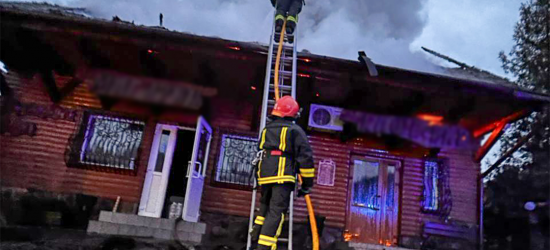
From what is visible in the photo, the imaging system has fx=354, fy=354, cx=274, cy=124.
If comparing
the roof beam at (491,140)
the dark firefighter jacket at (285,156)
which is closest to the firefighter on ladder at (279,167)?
the dark firefighter jacket at (285,156)

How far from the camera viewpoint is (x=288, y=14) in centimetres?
672

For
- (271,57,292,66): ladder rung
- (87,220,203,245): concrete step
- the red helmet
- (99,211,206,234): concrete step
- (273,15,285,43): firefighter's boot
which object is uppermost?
(273,15,285,43): firefighter's boot

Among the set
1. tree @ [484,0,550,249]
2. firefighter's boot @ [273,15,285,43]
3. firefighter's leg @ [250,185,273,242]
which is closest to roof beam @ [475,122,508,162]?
tree @ [484,0,550,249]

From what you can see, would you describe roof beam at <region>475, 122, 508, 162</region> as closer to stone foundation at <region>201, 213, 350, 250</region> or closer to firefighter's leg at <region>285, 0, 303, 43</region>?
stone foundation at <region>201, 213, 350, 250</region>

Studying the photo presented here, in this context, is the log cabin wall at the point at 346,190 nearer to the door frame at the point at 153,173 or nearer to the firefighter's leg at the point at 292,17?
the door frame at the point at 153,173

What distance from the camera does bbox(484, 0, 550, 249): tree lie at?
29.4 ft

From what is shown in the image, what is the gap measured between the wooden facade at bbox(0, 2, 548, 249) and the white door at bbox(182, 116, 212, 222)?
11.6 inches

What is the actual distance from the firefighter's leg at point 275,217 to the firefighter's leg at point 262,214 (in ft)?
0.50

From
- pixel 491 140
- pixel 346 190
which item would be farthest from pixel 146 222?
pixel 491 140

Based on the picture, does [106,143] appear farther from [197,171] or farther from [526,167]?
[526,167]

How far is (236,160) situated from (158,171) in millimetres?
1692

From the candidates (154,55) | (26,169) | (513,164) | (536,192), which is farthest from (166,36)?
(513,164)

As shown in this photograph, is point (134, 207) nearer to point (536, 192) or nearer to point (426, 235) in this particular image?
point (426, 235)

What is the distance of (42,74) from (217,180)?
14.4 feet
